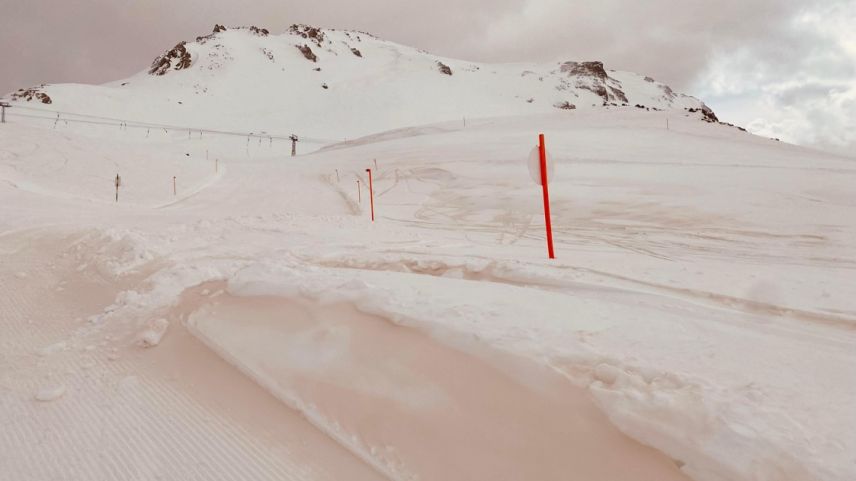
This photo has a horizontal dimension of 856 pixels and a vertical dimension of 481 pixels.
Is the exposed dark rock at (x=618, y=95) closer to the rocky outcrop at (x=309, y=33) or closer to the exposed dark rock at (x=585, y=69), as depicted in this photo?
the exposed dark rock at (x=585, y=69)

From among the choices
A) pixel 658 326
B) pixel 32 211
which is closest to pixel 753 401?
pixel 658 326

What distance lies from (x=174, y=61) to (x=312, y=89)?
29.7m

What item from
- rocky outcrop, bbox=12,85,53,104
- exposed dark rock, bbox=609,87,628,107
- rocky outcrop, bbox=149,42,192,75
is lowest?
rocky outcrop, bbox=12,85,53,104

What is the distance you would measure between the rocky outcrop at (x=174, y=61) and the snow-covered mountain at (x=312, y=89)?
289 millimetres

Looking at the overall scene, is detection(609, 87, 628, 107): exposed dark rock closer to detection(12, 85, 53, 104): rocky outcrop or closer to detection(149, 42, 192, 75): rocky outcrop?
detection(149, 42, 192, 75): rocky outcrop

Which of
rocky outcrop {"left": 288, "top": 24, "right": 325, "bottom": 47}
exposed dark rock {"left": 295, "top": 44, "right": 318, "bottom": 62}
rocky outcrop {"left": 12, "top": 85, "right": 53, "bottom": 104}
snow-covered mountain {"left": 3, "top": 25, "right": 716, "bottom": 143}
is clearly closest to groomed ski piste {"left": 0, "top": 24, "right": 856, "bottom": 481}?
snow-covered mountain {"left": 3, "top": 25, "right": 716, "bottom": 143}

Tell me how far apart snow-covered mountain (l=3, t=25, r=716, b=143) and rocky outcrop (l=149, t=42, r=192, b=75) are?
0.95ft

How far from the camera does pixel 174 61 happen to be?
77.1 meters

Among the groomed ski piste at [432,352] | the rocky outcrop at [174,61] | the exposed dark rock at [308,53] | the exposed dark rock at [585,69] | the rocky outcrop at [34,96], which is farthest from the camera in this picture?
the exposed dark rock at [585,69]

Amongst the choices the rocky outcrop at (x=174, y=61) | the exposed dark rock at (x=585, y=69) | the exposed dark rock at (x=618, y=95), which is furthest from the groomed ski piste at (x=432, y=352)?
the exposed dark rock at (x=618, y=95)

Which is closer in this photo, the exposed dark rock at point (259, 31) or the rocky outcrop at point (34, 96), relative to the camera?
the rocky outcrop at point (34, 96)

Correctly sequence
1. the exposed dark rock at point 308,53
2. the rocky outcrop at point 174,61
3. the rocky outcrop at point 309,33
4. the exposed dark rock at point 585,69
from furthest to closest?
the exposed dark rock at point 585,69 < the rocky outcrop at point 309,33 < the exposed dark rock at point 308,53 < the rocky outcrop at point 174,61

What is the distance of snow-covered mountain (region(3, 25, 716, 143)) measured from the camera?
51.6 m

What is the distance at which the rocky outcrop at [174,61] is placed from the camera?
7256cm
